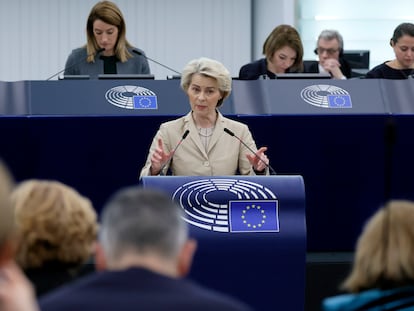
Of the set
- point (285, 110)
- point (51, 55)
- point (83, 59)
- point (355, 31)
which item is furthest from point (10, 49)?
point (285, 110)

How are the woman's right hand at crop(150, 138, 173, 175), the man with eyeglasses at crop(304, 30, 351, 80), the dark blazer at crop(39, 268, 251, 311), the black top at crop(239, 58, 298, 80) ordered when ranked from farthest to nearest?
1. the man with eyeglasses at crop(304, 30, 351, 80)
2. the black top at crop(239, 58, 298, 80)
3. the woman's right hand at crop(150, 138, 173, 175)
4. the dark blazer at crop(39, 268, 251, 311)

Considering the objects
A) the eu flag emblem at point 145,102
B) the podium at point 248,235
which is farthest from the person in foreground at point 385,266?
the eu flag emblem at point 145,102

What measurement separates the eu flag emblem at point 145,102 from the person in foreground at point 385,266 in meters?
4.43

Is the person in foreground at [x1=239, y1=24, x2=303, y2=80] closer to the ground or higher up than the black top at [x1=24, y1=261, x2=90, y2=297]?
higher up

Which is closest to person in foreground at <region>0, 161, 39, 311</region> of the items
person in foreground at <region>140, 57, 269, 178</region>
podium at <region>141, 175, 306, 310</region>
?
podium at <region>141, 175, 306, 310</region>

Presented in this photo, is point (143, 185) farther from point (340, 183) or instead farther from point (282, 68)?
point (282, 68)

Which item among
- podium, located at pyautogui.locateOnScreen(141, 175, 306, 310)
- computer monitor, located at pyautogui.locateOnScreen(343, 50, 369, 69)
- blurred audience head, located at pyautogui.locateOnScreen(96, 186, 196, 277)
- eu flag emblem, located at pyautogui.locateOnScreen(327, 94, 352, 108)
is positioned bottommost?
podium, located at pyautogui.locateOnScreen(141, 175, 306, 310)

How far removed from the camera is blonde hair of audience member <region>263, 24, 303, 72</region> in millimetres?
8414

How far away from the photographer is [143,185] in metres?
5.89

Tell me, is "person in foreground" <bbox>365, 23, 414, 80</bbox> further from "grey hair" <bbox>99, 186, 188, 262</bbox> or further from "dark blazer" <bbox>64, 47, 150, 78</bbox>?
"grey hair" <bbox>99, 186, 188, 262</bbox>

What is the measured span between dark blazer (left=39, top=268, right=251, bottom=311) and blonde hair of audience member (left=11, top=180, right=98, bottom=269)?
23.1 inches

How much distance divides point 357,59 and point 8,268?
8.97 metres

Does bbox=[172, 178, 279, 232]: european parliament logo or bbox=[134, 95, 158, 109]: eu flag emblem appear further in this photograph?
bbox=[134, 95, 158, 109]: eu flag emblem

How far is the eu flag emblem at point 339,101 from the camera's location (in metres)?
7.69
